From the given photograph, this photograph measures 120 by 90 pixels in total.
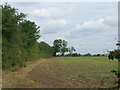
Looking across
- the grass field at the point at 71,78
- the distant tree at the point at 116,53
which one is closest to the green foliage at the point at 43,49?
the grass field at the point at 71,78

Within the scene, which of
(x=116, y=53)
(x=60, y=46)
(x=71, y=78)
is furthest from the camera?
(x=60, y=46)

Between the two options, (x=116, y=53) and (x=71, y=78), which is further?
(x=71, y=78)

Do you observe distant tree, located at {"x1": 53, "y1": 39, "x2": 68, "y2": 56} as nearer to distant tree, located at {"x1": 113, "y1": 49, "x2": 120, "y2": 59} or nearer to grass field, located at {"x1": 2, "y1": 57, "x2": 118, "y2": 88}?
grass field, located at {"x1": 2, "y1": 57, "x2": 118, "y2": 88}

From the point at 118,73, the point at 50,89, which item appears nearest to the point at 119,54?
the point at 118,73

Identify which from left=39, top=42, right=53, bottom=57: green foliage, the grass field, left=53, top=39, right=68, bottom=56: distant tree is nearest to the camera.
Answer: the grass field

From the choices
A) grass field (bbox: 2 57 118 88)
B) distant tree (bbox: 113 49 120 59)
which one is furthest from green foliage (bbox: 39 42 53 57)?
distant tree (bbox: 113 49 120 59)

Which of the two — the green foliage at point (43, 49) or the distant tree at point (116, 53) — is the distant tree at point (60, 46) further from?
the distant tree at point (116, 53)

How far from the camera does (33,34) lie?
137ft

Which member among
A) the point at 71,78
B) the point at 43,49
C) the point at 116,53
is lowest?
the point at 71,78

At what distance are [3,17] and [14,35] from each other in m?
3.03

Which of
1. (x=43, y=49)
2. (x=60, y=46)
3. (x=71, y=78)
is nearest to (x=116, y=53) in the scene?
(x=71, y=78)

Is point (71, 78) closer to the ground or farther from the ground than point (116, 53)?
closer to the ground

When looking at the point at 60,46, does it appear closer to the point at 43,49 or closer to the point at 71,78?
the point at 43,49

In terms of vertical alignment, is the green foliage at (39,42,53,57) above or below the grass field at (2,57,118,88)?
above
